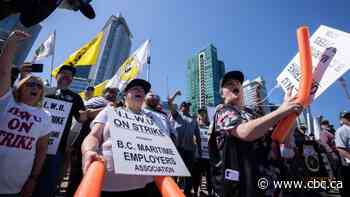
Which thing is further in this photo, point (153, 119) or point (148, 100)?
point (148, 100)

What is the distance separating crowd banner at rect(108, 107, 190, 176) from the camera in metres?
1.27

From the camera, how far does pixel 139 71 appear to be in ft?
18.8

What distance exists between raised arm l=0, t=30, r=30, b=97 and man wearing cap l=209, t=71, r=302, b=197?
66.6 inches

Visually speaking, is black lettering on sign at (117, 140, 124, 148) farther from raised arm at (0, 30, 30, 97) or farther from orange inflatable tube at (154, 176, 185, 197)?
raised arm at (0, 30, 30, 97)

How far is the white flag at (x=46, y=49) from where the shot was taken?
19.4 feet

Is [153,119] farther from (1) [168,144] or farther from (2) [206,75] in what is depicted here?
(2) [206,75]

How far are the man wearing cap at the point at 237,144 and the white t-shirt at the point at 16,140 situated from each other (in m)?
1.56

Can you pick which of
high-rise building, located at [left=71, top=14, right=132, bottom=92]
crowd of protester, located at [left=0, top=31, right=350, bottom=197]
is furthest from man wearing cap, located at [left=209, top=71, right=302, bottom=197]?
high-rise building, located at [left=71, top=14, right=132, bottom=92]

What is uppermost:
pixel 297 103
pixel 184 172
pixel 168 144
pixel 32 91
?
pixel 32 91

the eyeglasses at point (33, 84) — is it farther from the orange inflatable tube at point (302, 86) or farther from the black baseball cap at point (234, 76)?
the orange inflatable tube at point (302, 86)

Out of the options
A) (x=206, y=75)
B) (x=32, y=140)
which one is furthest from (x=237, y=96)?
(x=206, y=75)

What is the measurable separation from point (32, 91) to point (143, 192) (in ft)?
4.95

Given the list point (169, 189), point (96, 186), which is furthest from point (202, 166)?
point (96, 186)

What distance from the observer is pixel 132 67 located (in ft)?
19.5
